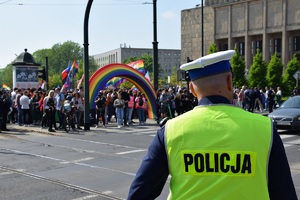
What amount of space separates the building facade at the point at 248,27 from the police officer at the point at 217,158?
63.3 m

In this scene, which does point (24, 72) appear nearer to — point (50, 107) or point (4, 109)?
point (4, 109)

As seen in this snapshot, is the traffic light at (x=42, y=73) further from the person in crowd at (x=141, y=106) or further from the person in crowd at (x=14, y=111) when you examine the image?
the person in crowd at (x=141, y=106)

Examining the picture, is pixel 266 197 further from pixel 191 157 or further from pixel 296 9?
pixel 296 9

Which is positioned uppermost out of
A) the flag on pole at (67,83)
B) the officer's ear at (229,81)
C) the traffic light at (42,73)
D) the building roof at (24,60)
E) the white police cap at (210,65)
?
the building roof at (24,60)

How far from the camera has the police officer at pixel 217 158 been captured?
1893mm

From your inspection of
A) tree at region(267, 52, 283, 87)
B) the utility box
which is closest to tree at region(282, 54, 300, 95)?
tree at region(267, 52, 283, 87)

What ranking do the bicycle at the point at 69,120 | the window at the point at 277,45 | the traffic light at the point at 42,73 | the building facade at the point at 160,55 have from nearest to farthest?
the bicycle at the point at 69,120
the traffic light at the point at 42,73
the window at the point at 277,45
the building facade at the point at 160,55

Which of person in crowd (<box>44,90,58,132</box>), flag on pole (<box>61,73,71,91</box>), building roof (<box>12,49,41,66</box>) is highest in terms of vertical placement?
building roof (<box>12,49,41,66</box>)

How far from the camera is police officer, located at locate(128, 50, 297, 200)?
189cm

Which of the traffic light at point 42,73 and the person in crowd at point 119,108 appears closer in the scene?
the person in crowd at point 119,108

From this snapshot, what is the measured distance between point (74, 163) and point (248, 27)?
206 feet

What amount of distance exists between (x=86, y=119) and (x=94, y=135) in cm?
166

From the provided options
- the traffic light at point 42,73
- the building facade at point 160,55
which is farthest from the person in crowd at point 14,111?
the building facade at point 160,55

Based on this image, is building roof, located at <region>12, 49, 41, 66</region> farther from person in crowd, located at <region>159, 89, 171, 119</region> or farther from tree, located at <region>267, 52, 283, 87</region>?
tree, located at <region>267, 52, 283, 87</region>
